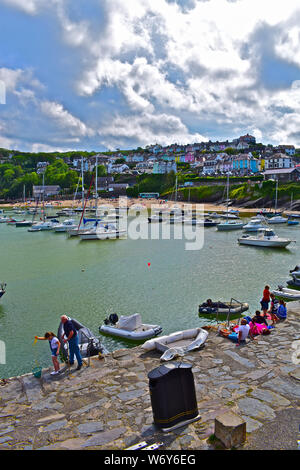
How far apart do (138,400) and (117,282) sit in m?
17.4

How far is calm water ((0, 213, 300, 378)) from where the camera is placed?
55.4ft

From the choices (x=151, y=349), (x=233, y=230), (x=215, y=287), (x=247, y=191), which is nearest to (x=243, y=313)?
(x=215, y=287)

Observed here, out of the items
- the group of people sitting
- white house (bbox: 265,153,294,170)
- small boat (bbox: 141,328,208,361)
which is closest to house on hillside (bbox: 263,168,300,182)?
white house (bbox: 265,153,294,170)

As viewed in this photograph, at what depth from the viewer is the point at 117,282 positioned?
83.3 ft

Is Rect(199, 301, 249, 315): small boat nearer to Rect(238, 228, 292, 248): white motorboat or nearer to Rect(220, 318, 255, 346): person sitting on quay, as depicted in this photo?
Rect(220, 318, 255, 346): person sitting on quay

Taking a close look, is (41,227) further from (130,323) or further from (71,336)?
(71,336)

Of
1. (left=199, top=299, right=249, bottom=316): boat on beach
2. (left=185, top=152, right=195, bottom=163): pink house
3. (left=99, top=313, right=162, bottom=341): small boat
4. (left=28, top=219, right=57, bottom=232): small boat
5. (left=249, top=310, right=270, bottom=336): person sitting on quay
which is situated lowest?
(left=99, top=313, right=162, bottom=341): small boat

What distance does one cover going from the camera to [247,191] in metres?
94.5

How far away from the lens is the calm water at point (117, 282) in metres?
16.9

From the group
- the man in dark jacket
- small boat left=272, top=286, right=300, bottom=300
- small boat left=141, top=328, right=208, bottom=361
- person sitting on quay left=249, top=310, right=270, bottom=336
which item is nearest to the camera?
the man in dark jacket

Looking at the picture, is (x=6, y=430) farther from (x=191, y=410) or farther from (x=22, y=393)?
(x=191, y=410)

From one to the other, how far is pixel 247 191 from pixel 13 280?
7882 cm

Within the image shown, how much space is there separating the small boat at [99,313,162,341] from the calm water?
398mm

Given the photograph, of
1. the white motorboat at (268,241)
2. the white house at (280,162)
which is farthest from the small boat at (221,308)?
the white house at (280,162)
